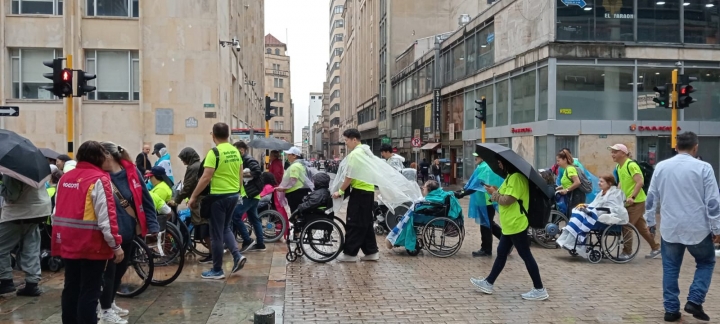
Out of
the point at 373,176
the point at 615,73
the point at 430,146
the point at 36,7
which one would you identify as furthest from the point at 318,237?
the point at 430,146

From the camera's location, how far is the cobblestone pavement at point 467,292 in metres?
5.96

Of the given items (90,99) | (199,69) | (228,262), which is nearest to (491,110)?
(199,69)

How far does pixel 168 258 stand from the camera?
24.4ft

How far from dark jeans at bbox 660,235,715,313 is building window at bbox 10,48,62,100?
24060 millimetres

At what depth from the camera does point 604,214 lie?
888 centimetres

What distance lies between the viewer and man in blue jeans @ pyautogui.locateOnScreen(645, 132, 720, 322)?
5.68 m

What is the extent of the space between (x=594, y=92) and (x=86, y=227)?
20887 millimetres

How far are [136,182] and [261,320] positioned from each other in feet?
5.97

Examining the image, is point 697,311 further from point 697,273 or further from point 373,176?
point 373,176

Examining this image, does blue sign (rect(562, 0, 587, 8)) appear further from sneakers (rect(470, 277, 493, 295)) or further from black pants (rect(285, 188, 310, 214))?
sneakers (rect(470, 277, 493, 295))

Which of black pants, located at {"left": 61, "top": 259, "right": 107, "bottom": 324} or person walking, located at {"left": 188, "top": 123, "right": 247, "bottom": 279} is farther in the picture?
person walking, located at {"left": 188, "top": 123, "right": 247, "bottom": 279}

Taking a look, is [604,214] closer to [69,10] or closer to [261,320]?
[261,320]

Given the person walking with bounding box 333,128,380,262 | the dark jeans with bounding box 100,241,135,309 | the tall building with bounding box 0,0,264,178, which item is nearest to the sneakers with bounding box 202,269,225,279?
the dark jeans with bounding box 100,241,135,309

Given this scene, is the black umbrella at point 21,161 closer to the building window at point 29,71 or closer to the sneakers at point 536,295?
the sneakers at point 536,295
